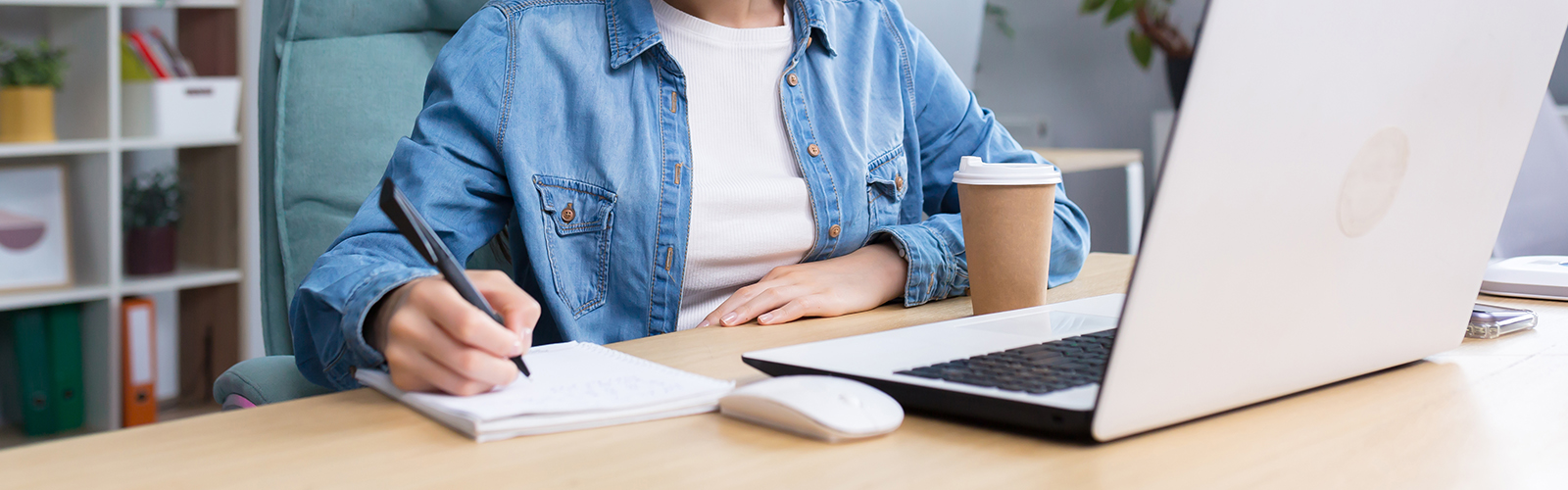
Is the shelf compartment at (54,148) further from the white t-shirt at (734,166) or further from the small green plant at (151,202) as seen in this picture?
the white t-shirt at (734,166)

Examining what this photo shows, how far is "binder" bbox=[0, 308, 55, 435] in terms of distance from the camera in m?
2.26

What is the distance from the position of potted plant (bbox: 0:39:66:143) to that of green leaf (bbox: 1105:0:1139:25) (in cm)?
265

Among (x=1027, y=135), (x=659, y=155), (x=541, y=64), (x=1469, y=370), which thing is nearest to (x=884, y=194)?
(x=659, y=155)

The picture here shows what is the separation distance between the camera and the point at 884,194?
1103 millimetres

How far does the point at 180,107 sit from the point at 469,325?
6.96ft

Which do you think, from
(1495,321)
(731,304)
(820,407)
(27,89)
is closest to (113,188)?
(27,89)

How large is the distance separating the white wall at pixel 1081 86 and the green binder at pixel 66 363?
2.48 metres

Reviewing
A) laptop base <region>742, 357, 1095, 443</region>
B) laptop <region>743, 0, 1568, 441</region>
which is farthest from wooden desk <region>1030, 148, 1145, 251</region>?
laptop base <region>742, 357, 1095, 443</region>

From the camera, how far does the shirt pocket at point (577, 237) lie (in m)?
0.92

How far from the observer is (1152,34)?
3.19m

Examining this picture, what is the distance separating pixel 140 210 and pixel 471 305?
220 cm

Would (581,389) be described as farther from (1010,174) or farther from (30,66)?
(30,66)

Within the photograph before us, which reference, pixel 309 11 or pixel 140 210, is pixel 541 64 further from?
pixel 140 210

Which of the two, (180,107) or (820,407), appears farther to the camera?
(180,107)
